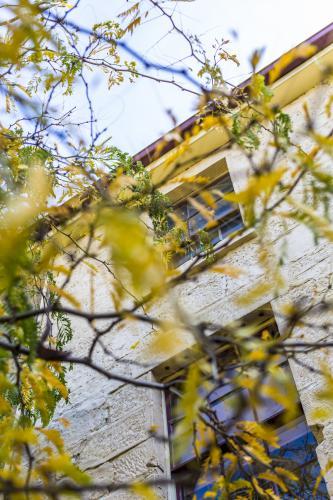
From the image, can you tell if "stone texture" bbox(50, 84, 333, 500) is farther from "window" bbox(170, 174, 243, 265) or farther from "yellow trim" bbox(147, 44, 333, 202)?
"window" bbox(170, 174, 243, 265)

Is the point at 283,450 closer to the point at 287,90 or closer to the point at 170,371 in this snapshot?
the point at 170,371

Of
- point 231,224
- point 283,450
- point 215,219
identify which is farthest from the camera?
point 231,224

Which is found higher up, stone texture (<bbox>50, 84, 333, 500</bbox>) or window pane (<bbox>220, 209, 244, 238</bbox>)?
window pane (<bbox>220, 209, 244, 238</bbox>)

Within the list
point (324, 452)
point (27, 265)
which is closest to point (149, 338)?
point (324, 452)

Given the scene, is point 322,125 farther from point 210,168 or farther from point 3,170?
point 3,170

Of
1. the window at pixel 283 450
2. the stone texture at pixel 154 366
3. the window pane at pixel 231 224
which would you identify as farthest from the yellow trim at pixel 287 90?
the window at pixel 283 450

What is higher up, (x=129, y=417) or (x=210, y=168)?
(x=210, y=168)

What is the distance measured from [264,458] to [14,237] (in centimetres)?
128

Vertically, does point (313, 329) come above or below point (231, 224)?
below

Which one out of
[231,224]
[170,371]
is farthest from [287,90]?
[170,371]

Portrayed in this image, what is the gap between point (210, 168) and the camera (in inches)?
243

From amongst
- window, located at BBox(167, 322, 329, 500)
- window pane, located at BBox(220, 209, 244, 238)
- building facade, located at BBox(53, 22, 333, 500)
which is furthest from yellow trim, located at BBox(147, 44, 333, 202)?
window, located at BBox(167, 322, 329, 500)

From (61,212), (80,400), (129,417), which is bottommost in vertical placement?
(61,212)

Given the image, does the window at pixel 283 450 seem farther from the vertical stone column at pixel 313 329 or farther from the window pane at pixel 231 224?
the window pane at pixel 231 224
